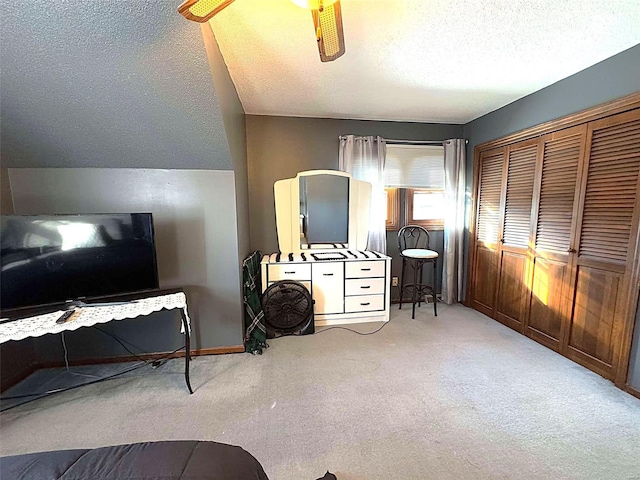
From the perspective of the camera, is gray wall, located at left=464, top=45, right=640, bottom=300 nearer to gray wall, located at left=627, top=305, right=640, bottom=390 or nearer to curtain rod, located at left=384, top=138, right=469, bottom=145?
curtain rod, located at left=384, top=138, right=469, bottom=145

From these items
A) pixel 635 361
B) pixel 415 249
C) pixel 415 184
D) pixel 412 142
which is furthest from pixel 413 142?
pixel 635 361

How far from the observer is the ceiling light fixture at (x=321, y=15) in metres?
1.12

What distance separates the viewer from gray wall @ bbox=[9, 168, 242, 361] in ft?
7.31

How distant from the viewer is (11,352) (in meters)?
2.13

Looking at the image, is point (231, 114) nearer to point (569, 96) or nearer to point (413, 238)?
point (413, 238)

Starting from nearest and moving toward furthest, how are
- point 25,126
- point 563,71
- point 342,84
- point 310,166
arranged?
1. point 25,126
2. point 563,71
3. point 342,84
4. point 310,166

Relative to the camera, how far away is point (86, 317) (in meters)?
1.73

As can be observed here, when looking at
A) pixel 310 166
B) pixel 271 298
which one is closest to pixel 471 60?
pixel 310 166

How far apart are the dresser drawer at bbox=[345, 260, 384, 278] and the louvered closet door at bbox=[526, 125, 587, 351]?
146 centimetres

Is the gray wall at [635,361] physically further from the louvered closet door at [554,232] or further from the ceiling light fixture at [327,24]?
the ceiling light fixture at [327,24]

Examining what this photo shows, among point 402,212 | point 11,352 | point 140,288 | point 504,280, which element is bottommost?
point 11,352

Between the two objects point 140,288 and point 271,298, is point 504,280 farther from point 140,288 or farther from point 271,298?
point 140,288

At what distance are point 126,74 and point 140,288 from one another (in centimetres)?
140

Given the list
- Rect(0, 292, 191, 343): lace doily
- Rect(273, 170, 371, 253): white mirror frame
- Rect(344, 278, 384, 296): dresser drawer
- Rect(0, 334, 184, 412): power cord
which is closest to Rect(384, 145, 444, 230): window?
Rect(273, 170, 371, 253): white mirror frame
